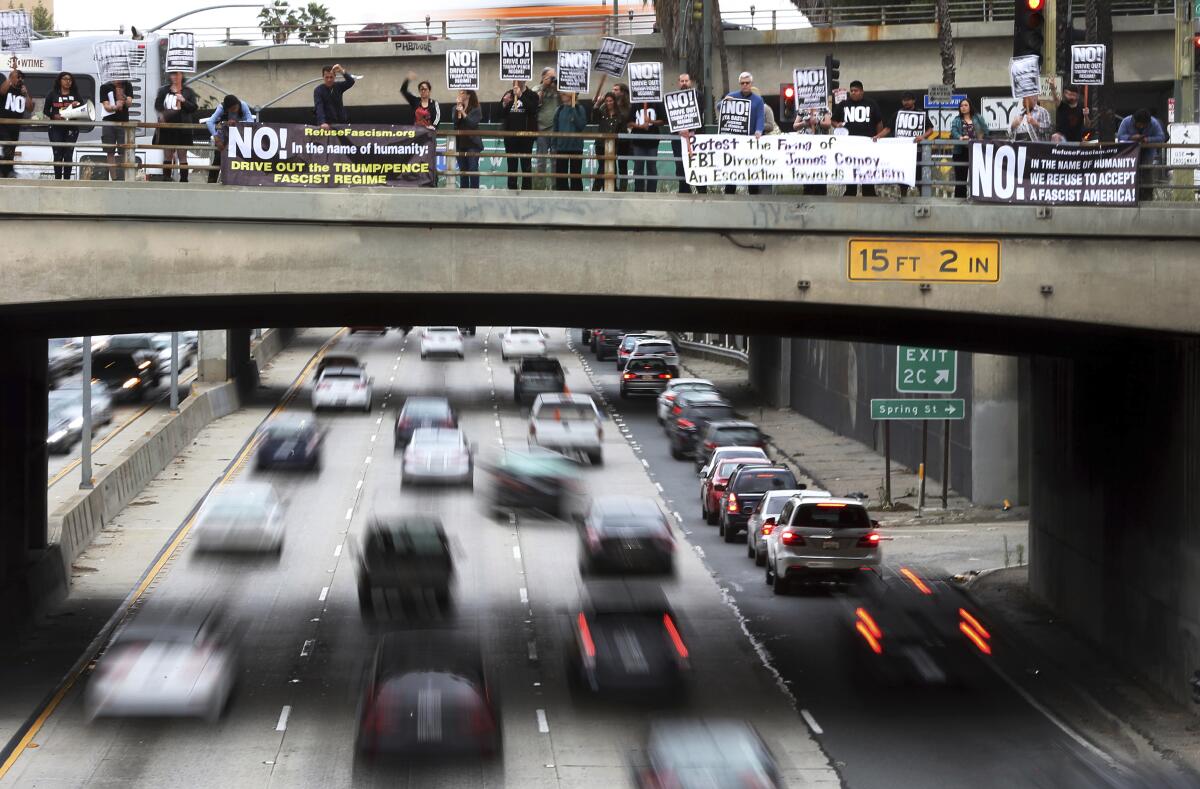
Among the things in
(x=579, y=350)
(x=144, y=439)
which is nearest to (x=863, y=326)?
(x=144, y=439)

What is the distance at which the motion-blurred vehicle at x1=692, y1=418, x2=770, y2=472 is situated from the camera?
4853 centimetres

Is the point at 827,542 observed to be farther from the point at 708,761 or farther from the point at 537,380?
the point at 537,380

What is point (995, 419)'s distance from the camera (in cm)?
4131

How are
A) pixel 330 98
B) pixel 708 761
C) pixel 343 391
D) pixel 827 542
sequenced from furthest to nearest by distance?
pixel 343 391
pixel 827 542
pixel 330 98
pixel 708 761

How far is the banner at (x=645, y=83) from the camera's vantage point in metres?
25.5

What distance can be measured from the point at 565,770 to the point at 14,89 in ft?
39.0

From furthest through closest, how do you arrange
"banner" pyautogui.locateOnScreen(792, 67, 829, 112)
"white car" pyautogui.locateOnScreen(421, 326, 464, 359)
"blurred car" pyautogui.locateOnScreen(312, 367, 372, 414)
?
1. "white car" pyautogui.locateOnScreen(421, 326, 464, 359)
2. "blurred car" pyautogui.locateOnScreen(312, 367, 372, 414)
3. "banner" pyautogui.locateOnScreen(792, 67, 829, 112)

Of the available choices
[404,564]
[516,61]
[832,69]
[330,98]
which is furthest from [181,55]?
[832,69]

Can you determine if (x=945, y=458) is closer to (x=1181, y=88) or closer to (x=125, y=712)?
(x=1181, y=88)

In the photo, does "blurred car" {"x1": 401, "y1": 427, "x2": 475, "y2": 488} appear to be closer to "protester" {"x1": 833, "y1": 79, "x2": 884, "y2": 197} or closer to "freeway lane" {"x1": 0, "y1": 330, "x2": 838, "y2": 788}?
Answer: "freeway lane" {"x1": 0, "y1": 330, "x2": 838, "y2": 788}

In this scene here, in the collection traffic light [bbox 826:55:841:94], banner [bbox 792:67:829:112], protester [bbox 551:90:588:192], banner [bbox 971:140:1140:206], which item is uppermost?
traffic light [bbox 826:55:841:94]

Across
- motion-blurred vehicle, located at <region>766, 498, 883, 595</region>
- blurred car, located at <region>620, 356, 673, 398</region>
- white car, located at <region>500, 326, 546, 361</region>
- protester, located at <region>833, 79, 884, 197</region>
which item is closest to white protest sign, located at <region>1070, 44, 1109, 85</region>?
protester, located at <region>833, 79, 884, 197</region>

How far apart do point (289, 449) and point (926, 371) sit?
18685mm

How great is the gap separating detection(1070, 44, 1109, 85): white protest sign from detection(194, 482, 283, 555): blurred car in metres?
19.0
